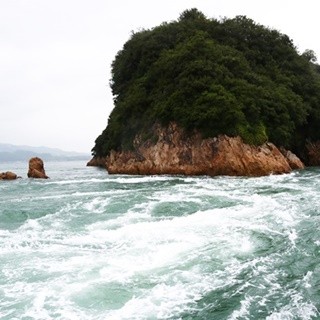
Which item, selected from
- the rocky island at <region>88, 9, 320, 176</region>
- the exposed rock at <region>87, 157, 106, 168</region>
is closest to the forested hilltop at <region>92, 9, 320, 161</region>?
the rocky island at <region>88, 9, 320, 176</region>

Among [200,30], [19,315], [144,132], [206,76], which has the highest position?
[200,30]

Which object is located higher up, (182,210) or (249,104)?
(249,104)

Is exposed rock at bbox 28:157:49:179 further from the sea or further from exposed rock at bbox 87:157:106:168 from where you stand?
exposed rock at bbox 87:157:106:168

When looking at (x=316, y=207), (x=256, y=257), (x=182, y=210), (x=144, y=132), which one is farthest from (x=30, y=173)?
(x=256, y=257)

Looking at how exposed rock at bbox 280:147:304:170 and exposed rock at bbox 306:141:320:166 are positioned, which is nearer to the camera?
exposed rock at bbox 280:147:304:170

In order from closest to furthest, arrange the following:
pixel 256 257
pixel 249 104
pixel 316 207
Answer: pixel 256 257 < pixel 316 207 < pixel 249 104

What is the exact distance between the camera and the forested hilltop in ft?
119

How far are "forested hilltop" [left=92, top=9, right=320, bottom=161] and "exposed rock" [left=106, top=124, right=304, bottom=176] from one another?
924 millimetres

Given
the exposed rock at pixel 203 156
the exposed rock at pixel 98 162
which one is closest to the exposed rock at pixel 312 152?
the exposed rock at pixel 203 156

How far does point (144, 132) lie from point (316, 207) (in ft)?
88.8

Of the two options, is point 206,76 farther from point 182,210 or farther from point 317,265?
point 317,265

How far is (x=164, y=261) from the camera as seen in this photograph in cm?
1039

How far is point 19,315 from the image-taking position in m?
7.65

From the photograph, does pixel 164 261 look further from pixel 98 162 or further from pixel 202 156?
pixel 98 162
